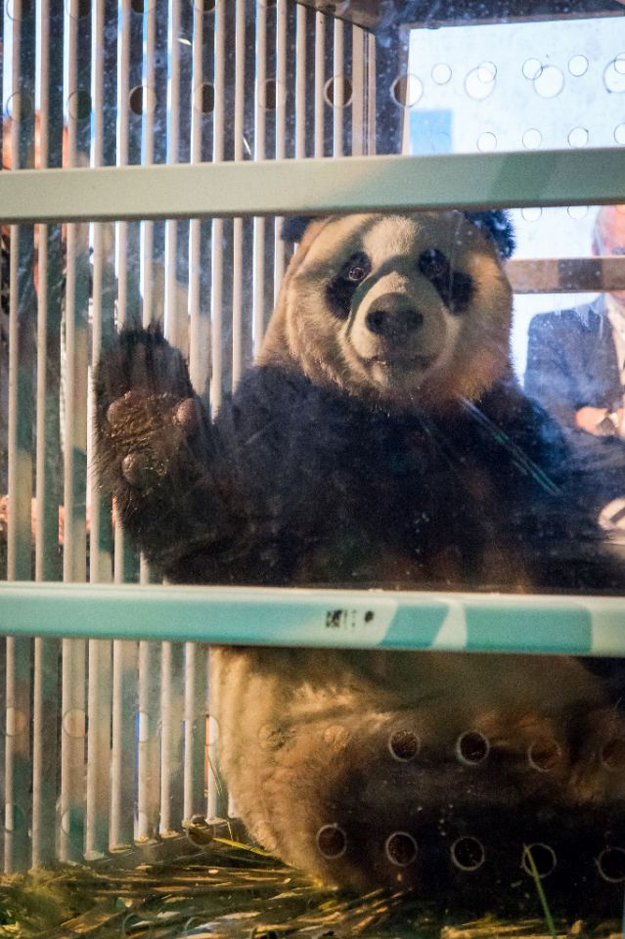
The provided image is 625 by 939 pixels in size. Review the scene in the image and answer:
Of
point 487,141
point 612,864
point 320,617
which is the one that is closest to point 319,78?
point 487,141

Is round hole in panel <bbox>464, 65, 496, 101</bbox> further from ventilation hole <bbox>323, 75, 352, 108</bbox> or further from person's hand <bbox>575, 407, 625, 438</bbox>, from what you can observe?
person's hand <bbox>575, 407, 625, 438</bbox>

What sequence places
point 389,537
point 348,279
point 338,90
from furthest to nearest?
point 348,279 < point 389,537 < point 338,90

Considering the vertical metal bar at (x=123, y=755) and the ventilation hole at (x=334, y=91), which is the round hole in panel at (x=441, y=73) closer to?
the ventilation hole at (x=334, y=91)

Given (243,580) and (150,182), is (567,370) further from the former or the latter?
(150,182)

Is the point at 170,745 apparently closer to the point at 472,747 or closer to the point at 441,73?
the point at 472,747

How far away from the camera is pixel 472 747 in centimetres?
157

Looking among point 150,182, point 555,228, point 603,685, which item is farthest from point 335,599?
point 603,685

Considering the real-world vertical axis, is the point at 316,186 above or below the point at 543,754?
→ above

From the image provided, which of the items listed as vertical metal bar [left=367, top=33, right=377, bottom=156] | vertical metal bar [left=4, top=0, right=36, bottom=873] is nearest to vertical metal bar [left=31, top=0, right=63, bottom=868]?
vertical metal bar [left=4, top=0, right=36, bottom=873]

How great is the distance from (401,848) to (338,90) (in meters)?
1.15

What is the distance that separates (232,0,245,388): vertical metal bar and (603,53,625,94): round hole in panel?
499 millimetres

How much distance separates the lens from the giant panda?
154 cm

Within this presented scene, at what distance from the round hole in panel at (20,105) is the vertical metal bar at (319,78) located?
1.38ft

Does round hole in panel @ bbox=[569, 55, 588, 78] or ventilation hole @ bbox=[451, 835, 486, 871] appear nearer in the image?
round hole in panel @ bbox=[569, 55, 588, 78]
